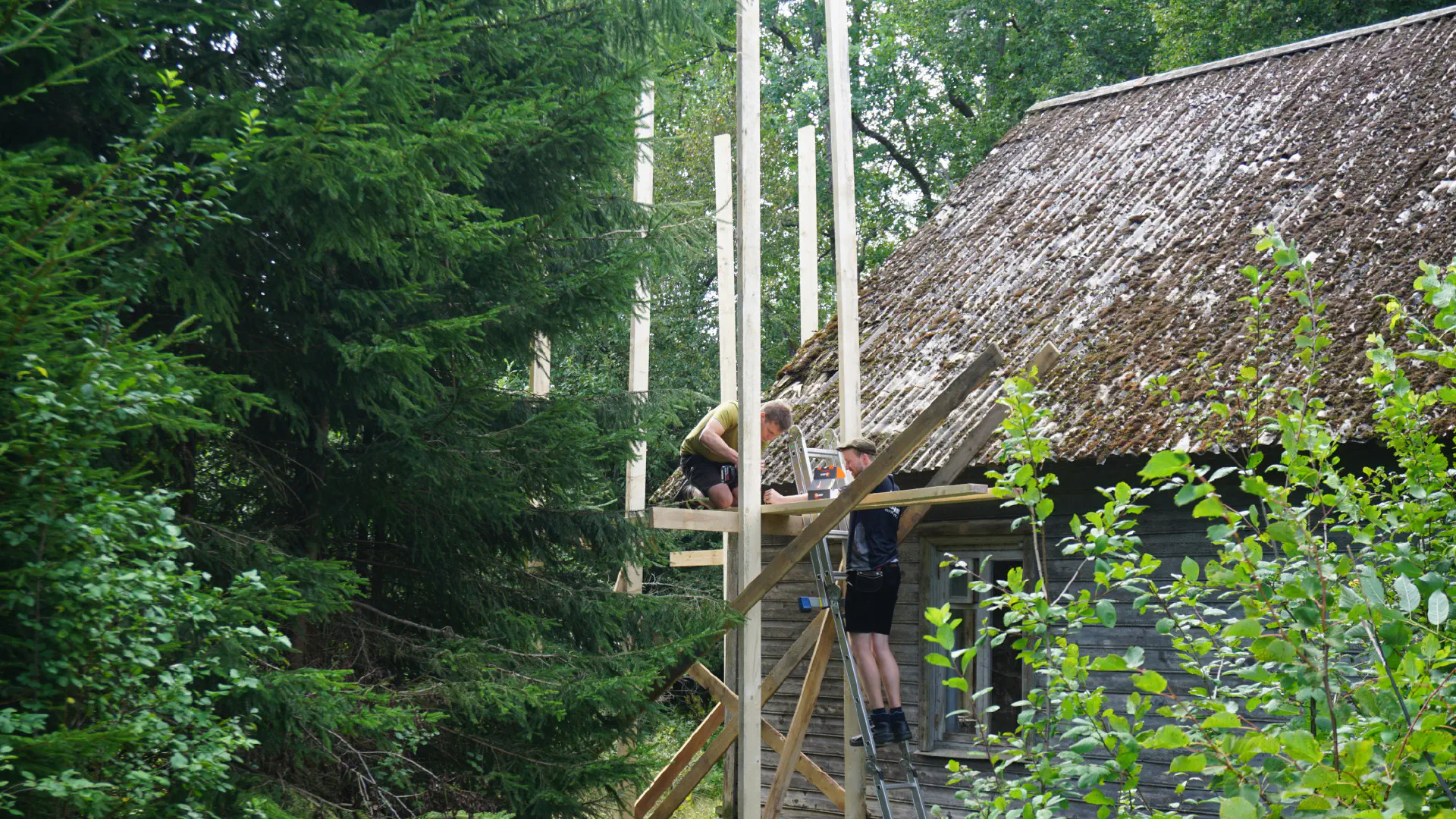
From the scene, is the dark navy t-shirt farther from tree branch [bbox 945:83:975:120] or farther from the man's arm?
tree branch [bbox 945:83:975:120]

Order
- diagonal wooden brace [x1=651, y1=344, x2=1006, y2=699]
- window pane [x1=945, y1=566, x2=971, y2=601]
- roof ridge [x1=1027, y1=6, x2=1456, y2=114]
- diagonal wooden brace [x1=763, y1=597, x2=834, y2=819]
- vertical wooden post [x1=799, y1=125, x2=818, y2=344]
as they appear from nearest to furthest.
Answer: diagonal wooden brace [x1=651, y1=344, x2=1006, y2=699], diagonal wooden brace [x1=763, y1=597, x2=834, y2=819], vertical wooden post [x1=799, y1=125, x2=818, y2=344], window pane [x1=945, y1=566, x2=971, y2=601], roof ridge [x1=1027, y1=6, x2=1456, y2=114]

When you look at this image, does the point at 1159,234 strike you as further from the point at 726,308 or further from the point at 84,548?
the point at 84,548

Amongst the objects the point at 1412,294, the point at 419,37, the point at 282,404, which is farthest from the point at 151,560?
the point at 1412,294

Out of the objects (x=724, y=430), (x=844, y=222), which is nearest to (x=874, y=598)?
(x=724, y=430)

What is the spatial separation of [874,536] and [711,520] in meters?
0.93

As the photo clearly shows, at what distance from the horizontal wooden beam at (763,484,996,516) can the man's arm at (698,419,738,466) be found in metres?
0.43

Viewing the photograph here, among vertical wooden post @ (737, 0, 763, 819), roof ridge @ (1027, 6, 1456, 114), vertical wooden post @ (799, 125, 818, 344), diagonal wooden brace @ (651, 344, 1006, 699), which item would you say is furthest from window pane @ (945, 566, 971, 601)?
roof ridge @ (1027, 6, 1456, 114)

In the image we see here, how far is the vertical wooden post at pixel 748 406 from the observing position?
6262 mm

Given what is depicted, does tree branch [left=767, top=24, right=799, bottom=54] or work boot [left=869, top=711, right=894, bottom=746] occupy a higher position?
tree branch [left=767, top=24, right=799, bottom=54]

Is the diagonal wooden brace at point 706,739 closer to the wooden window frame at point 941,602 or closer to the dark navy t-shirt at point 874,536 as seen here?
the dark navy t-shirt at point 874,536

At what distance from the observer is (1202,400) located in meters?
7.03

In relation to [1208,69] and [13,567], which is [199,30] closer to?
[13,567]

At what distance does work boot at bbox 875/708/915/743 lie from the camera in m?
6.48

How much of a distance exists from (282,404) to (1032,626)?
3174mm
